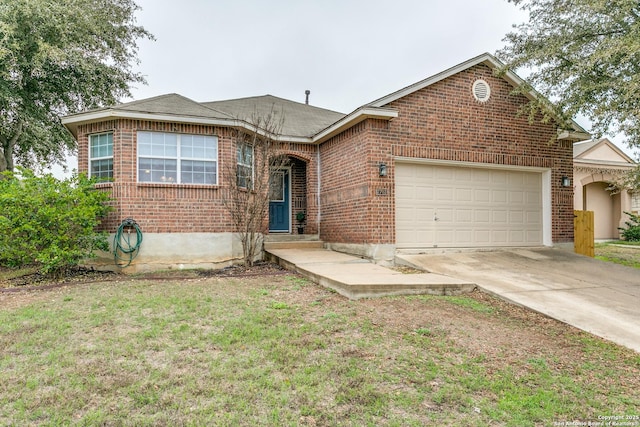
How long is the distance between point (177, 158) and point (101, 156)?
6.14ft

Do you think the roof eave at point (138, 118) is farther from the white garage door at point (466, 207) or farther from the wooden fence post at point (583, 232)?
the wooden fence post at point (583, 232)

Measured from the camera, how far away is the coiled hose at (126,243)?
8797 mm

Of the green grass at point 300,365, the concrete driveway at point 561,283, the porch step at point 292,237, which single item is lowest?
the green grass at point 300,365

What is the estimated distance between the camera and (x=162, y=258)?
29.7 feet

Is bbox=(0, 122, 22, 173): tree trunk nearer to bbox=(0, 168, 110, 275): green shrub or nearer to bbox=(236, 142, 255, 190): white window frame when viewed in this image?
bbox=(0, 168, 110, 275): green shrub

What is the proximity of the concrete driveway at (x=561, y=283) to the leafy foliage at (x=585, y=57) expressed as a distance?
3.07 meters

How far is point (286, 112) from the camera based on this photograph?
1396 centimetres

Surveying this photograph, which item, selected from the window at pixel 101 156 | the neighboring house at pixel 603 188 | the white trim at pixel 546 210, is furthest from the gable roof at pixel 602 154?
the window at pixel 101 156

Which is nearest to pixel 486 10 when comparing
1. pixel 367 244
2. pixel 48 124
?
pixel 367 244

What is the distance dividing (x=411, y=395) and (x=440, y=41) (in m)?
22.4

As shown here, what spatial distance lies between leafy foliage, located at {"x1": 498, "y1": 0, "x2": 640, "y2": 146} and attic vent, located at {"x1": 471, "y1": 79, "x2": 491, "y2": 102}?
0.76 metres

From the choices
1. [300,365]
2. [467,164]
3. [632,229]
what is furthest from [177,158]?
[632,229]

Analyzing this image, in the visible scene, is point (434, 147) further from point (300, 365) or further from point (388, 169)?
point (300, 365)

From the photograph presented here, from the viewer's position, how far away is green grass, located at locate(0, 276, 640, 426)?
2.94 meters
